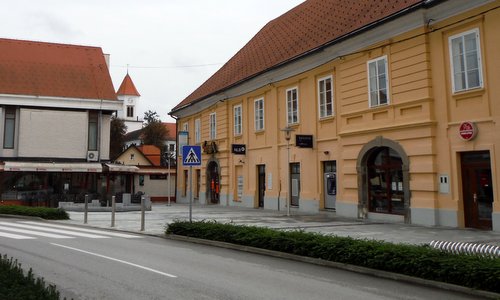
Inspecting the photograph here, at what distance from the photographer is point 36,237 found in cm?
1391

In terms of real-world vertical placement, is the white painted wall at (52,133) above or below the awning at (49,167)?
above

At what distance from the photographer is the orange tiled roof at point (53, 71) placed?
34938 mm

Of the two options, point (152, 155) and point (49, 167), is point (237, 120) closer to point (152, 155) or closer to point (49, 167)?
point (49, 167)

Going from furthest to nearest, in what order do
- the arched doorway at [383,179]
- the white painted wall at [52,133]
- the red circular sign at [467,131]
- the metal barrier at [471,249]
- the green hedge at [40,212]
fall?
the white painted wall at [52,133]
the green hedge at [40,212]
the arched doorway at [383,179]
the red circular sign at [467,131]
the metal barrier at [471,249]

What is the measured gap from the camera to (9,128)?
3384cm

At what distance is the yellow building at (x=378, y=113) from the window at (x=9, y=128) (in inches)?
658

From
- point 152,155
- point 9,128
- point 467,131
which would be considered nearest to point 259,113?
point 467,131

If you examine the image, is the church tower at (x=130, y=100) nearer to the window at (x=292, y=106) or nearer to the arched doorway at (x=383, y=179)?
the window at (x=292, y=106)

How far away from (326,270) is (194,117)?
29074 millimetres

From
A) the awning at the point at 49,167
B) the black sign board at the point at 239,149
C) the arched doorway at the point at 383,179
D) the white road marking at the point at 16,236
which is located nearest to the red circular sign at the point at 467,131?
the arched doorway at the point at 383,179

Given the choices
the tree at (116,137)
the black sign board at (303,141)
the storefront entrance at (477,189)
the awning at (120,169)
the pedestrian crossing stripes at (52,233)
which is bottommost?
the pedestrian crossing stripes at (52,233)

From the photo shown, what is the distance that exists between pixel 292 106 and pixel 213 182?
11.4 meters

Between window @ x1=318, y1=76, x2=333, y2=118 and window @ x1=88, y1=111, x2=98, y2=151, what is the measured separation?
20.4 m

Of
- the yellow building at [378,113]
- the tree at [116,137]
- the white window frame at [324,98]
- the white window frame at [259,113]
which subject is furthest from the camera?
the tree at [116,137]
